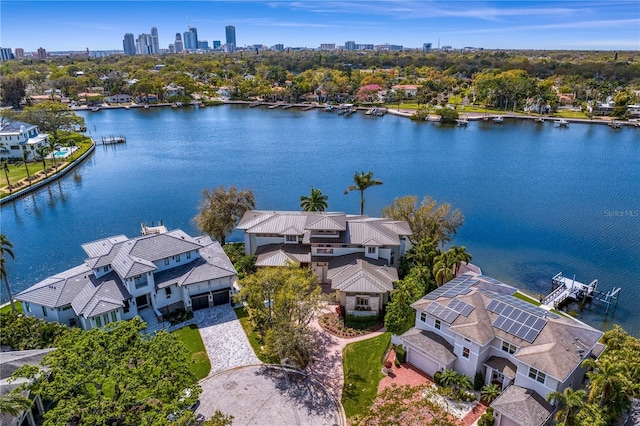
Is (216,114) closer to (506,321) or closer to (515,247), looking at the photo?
(515,247)

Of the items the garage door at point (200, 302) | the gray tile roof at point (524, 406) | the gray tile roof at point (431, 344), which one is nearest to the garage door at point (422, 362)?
the gray tile roof at point (431, 344)

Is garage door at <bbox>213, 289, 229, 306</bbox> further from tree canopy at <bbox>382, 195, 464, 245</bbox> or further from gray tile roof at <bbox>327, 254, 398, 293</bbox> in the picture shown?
tree canopy at <bbox>382, 195, 464, 245</bbox>

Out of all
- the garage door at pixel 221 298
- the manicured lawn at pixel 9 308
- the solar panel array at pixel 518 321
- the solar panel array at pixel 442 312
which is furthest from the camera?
the garage door at pixel 221 298

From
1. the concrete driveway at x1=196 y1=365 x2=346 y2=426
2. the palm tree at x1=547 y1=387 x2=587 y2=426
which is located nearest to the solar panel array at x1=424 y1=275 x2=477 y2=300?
the palm tree at x1=547 y1=387 x2=587 y2=426

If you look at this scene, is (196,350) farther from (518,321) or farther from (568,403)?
(568,403)

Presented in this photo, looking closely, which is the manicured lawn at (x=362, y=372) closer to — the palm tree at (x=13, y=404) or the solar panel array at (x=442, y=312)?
the solar panel array at (x=442, y=312)

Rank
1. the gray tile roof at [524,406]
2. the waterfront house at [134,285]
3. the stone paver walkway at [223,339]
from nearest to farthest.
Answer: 1. the gray tile roof at [524,406]
2. the stone paver walkway at [223,339]
3. the waterfront house at [134,285]
